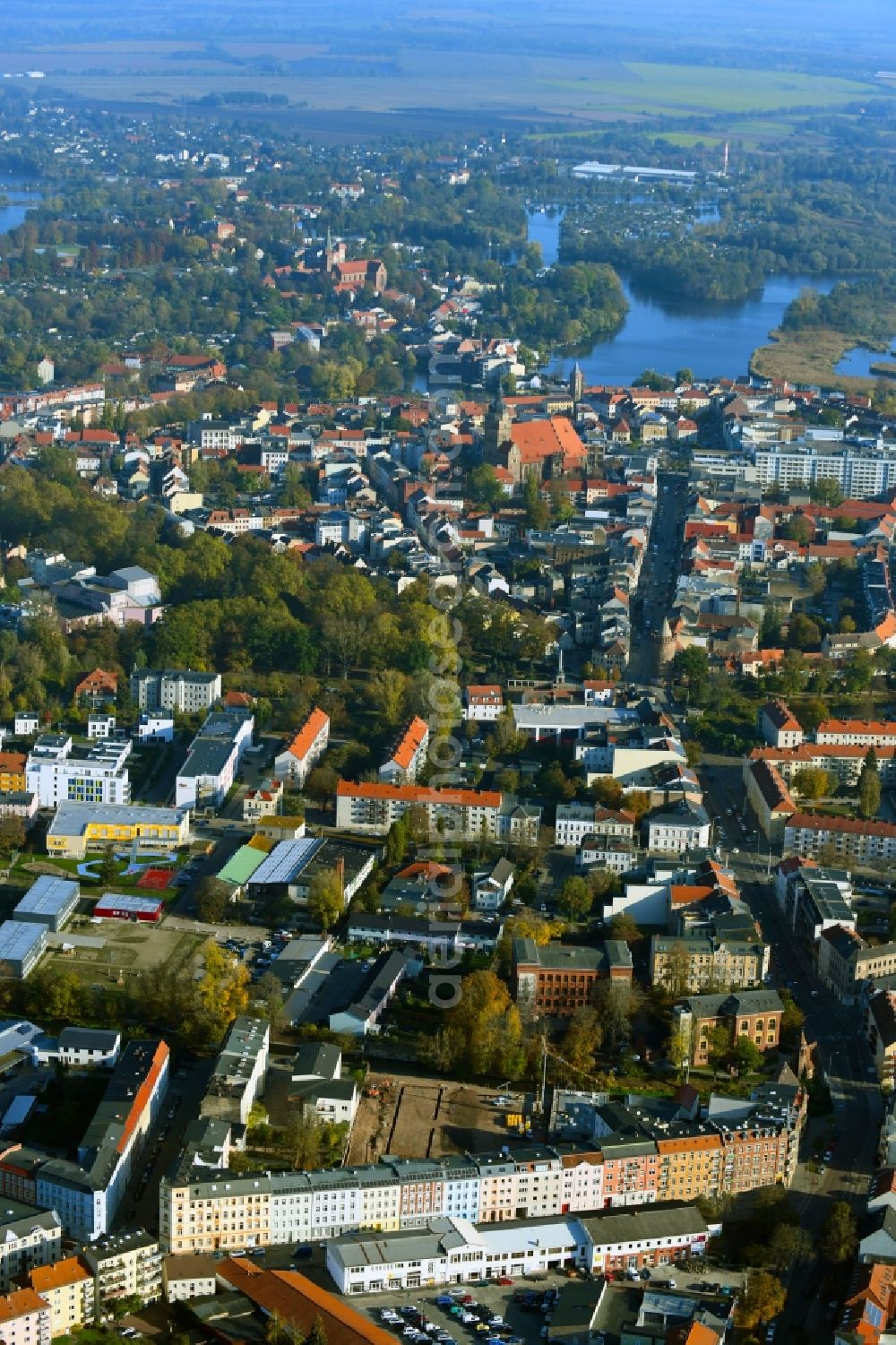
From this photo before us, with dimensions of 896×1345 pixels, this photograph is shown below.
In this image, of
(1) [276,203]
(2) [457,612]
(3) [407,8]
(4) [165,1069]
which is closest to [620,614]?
(2) [457,612]

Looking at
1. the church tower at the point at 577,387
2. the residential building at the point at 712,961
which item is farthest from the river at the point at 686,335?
the residential building at the point at 712,961

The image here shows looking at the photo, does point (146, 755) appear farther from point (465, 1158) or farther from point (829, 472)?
point (829, 472)

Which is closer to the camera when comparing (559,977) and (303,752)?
(559,977)

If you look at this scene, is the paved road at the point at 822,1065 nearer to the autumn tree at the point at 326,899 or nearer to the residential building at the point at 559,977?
the residential building at the point at 559,977

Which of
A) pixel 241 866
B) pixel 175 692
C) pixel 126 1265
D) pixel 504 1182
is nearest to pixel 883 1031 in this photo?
→ pixel 504 1182

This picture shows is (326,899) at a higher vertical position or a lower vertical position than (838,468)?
higher

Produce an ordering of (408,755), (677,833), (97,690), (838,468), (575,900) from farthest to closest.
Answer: (838,468) < (97,690) < (408,755) < (677,833) < (575,900)

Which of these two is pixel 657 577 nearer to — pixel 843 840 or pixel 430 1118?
pixel 843 840
